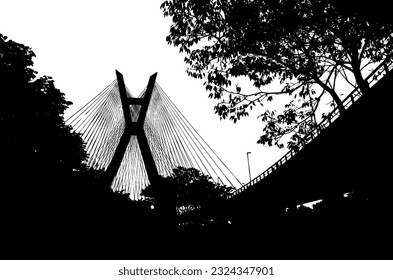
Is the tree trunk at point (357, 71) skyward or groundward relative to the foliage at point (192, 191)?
groundward

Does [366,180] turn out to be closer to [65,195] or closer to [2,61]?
[65,195]

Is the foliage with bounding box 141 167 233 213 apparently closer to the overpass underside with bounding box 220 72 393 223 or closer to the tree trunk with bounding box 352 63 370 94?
the overpass underside with bounding box 220 72 393 223

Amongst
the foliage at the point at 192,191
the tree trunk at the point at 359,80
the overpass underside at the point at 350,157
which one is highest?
the foliage at the point at 192,191

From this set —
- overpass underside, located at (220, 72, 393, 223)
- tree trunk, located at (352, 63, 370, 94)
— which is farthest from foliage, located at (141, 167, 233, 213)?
tree trunk, located at (352, 63, 370, 94)

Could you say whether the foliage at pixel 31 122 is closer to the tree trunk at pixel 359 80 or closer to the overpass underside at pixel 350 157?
the overpass underside at pixel 350 157

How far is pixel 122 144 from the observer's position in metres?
11.7

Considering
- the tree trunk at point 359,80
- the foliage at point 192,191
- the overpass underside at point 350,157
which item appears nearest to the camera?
the overpass underside at point 350,157

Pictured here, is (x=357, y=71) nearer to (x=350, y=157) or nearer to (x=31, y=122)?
(x=350, y=157)

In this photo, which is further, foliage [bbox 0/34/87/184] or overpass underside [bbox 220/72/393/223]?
foliage [bbox 0/34/87/184]

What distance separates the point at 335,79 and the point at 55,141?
40.3 feet

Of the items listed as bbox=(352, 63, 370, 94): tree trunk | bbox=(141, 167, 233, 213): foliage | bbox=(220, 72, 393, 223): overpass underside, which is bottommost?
bbox=(220, 72, 393, 223): overpass underside

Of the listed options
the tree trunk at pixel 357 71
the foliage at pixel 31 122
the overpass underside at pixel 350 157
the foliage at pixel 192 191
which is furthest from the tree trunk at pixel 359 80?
the foliage at pixel 192 191

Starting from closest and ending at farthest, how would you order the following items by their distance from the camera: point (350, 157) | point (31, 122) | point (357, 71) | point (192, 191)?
point (357, 71) < point (350, 157) < point (31, 122) < point (192, 191)

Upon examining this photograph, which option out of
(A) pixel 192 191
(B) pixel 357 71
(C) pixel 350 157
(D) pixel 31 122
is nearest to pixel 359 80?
(B) pixel 357 71
